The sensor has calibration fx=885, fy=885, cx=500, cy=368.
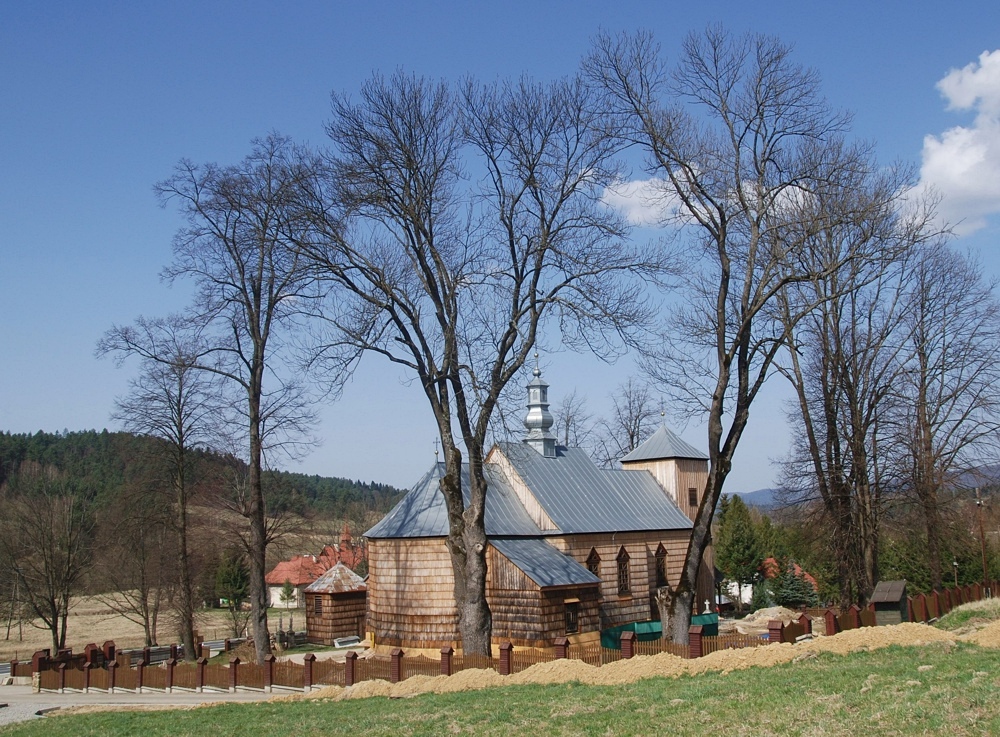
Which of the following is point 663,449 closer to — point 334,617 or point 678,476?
point 678,476

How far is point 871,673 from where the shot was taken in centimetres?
1152

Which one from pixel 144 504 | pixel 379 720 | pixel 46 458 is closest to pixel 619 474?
pixel 144 504

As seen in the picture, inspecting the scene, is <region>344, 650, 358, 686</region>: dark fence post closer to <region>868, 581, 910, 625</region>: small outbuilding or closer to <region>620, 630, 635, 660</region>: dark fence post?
<region>620, 630, 635, 660</region>: dark fence post

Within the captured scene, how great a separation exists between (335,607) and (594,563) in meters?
9.79

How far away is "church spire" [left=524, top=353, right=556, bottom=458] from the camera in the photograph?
33500 millimetres

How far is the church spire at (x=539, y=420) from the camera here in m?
33.5

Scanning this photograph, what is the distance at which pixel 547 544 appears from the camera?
1118 inches

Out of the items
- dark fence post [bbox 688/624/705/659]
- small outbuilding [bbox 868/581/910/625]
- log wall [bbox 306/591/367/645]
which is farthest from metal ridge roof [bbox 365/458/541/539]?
small outbuilding [bbox 868/581/910/625]

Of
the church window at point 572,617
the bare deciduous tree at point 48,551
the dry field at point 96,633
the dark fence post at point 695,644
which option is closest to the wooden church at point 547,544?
the church window at point 572,617

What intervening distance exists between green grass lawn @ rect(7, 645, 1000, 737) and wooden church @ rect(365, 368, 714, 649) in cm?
771

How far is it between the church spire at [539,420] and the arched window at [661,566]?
525 cm

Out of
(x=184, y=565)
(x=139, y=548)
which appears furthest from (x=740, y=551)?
(x=184, y=565)

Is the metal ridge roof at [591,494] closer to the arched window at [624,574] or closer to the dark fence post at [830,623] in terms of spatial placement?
the arched window at [624,574]

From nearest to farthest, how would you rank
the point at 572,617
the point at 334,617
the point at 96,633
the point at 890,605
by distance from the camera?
1. the point at 890,605
2. the point at 572,617
3. the point at 334,617
4. the point at 96,633
